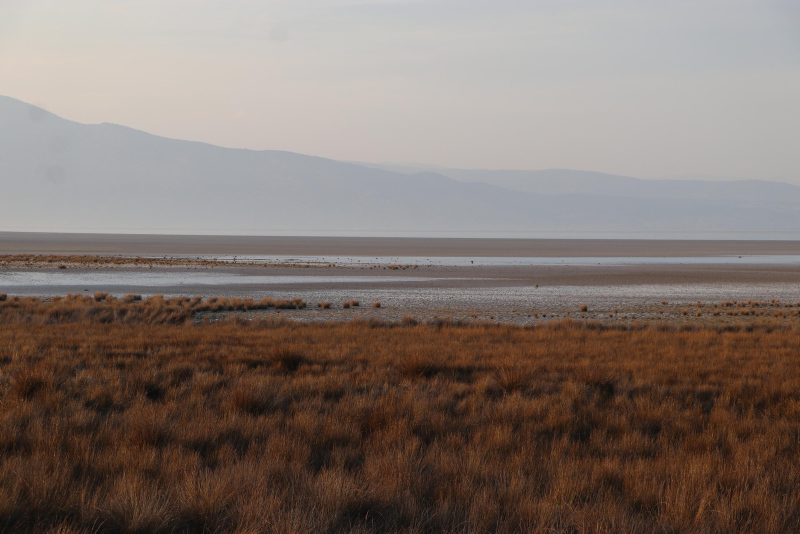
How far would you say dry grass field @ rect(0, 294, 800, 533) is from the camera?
4.12m

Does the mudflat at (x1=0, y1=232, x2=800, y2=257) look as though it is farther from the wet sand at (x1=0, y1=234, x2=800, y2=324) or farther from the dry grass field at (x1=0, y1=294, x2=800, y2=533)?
the dry grass field at (x1=0, y1=294, x2=800, y2=533)

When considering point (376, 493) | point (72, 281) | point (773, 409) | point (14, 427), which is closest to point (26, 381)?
point (14, 427)

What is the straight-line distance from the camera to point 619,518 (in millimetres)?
4172

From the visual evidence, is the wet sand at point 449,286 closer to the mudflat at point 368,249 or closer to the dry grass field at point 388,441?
the dry grass field at point 388,441

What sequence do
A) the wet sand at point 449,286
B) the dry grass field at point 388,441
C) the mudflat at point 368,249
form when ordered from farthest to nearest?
the mudflat at point 368,249 → the wet sand at point 449,286 → the dry grass field at point 388,441

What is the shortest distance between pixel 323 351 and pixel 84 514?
24.7 feet

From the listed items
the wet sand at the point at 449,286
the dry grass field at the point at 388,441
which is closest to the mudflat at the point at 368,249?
the wet sand at the point at 449,286

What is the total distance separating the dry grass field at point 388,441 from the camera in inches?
162

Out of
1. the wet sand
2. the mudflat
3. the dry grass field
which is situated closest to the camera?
the dry grass field

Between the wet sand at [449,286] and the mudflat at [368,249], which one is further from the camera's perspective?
the mudflat at [368,249]

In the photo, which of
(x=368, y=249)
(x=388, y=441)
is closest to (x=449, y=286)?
(x=388, y=441)

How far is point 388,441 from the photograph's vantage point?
18.9 feet

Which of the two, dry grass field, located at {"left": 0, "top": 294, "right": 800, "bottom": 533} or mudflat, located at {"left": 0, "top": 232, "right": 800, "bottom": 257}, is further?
mudflat, located at {"left": 0, "top": 232, "right": 800, "bottom": 257}

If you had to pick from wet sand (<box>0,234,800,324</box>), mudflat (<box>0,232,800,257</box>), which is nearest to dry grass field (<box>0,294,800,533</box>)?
→ wet sand (<box>0,234,800,324</box>)
